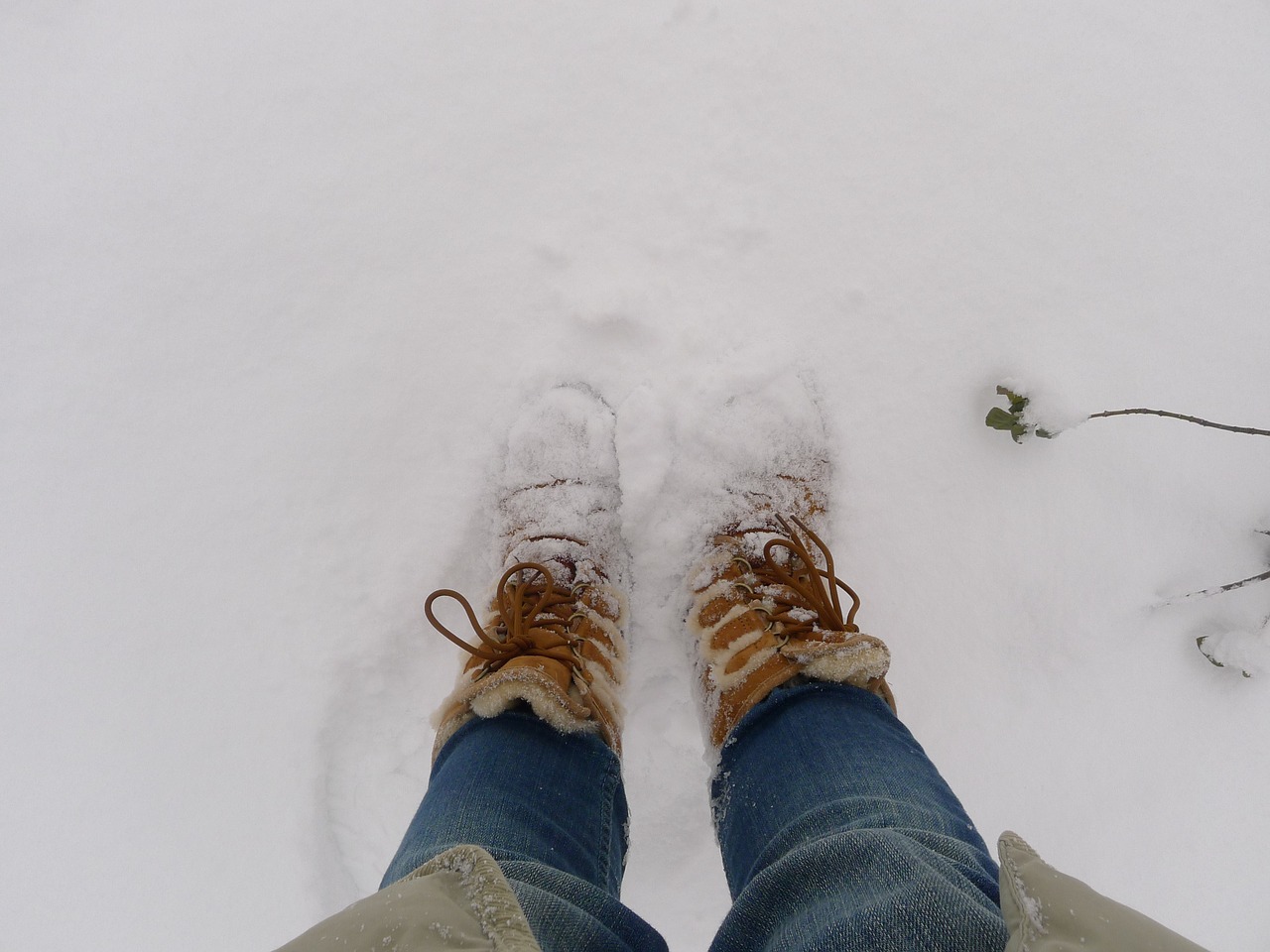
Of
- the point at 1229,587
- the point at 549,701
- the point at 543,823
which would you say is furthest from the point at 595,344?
the point at 1229,587

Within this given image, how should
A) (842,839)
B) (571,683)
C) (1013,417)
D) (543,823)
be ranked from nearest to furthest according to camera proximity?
(842,839), (543,823), (571,683), (1013,417)

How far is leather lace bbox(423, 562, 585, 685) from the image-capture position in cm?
94

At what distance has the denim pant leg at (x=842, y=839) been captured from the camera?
58cm

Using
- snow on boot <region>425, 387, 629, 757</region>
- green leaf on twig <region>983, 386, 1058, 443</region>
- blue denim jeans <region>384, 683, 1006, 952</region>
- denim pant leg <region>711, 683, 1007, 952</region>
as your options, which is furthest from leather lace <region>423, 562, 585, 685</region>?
green leaf on twig <region>983, 386, 1058, 443</region>

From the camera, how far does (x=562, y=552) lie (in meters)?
1.11

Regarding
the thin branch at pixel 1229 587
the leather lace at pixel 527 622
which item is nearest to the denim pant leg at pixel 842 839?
the leather lace at pixel 527 622

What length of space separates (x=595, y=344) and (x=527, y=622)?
43cm

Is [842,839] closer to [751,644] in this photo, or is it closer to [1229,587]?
[751,644]

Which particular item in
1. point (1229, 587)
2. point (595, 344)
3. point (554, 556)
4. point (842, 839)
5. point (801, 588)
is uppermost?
point (595, 344)

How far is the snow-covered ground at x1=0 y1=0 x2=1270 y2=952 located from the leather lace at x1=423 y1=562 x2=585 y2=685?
20 centimetres

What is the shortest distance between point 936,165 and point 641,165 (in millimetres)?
457

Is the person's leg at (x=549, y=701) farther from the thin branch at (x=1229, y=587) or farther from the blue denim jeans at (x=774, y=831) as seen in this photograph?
the thin branch at (x=1229, y=587)

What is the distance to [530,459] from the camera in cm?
112

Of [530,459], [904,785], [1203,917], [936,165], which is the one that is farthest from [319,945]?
[1203,917]
